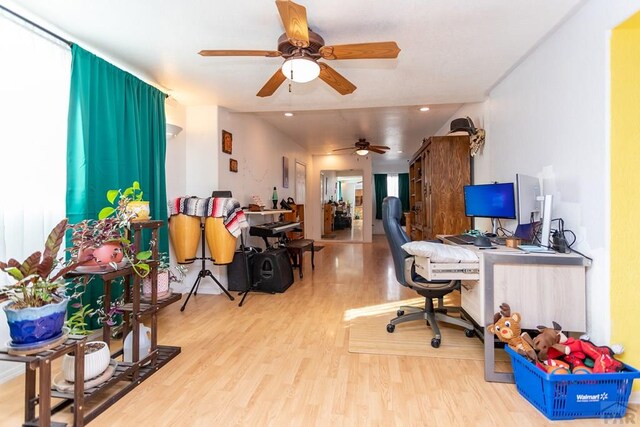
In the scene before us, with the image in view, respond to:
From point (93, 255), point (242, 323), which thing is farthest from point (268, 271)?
point (93, 255)

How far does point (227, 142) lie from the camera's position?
12.4 feet

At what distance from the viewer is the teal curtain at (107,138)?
2131 millimetres

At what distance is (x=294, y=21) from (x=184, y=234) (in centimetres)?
232

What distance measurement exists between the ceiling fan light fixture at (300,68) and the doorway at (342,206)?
602cm

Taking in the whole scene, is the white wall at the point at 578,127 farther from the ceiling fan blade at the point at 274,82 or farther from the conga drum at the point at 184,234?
the conga drum at the point at 184,234

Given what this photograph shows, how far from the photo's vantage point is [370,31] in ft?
6.75

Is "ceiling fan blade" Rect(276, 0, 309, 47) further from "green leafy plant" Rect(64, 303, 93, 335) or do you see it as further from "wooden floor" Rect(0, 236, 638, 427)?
"wooden floor" Rect(0, 236, 638, 427)

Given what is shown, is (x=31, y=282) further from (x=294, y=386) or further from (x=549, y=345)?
(x=549, y=345)

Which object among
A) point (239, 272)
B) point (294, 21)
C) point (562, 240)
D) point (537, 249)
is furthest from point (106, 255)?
point (562, 240)

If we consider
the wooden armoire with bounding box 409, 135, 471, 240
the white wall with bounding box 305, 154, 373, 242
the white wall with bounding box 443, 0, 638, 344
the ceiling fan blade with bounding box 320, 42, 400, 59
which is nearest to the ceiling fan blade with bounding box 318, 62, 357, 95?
the ceiling fan blade with bounding box 320, 42, 400, 59

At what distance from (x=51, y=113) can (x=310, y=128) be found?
3831mm

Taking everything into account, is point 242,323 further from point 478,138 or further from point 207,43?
point 478,138

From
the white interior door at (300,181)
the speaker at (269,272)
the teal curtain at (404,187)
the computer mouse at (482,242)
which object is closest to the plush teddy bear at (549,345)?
the computer mouse at (482,242)

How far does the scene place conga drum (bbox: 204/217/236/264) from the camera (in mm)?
3111
